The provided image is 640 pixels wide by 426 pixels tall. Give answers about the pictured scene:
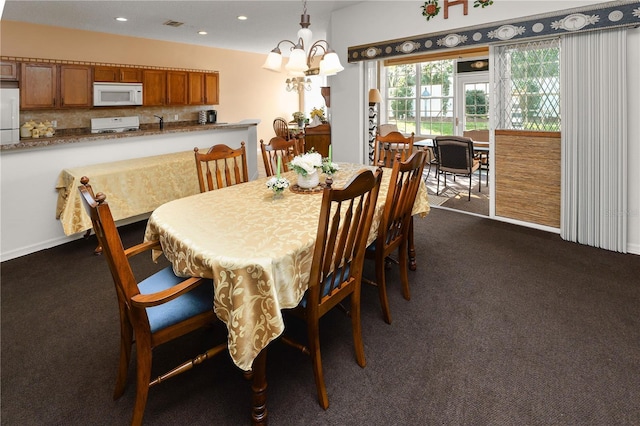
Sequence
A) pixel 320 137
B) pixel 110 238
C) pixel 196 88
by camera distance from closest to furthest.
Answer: pixel 110 238
pixel 320 137
pixel 196 88

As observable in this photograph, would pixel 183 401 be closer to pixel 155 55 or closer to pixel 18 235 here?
pixel 18 235

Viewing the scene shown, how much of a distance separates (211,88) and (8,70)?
126 inches

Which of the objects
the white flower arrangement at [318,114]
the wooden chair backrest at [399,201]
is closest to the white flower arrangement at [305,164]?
the wooden chair backrest at [399,201]

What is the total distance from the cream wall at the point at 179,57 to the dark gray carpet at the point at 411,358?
14.1ft

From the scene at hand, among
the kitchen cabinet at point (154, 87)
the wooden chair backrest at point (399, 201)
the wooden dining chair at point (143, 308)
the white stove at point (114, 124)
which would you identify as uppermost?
the kitchen cabinet at point (154, 87)

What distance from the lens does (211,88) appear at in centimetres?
749

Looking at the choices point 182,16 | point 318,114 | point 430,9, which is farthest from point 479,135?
point 182,16

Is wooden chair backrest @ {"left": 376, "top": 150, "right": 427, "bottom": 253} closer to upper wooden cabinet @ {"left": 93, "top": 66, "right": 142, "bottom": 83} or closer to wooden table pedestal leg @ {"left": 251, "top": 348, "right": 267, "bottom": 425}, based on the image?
wooden table pedestal leg @ {"left": 251, "top": 348, "right": 267, "bottom": 425}

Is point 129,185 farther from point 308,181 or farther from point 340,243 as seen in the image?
point 340,243

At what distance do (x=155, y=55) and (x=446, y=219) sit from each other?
234 inches

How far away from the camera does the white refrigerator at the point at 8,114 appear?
3.97 meters

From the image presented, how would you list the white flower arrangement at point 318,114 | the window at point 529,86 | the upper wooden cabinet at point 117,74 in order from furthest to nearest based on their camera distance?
the white flower arrangement at point 318,114 < the upper wooden cabinet at point 117,74 < the window at point 529,86

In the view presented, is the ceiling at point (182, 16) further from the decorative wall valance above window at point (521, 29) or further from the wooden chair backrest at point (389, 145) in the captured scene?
the wooden chair backrest at point (389, 145)

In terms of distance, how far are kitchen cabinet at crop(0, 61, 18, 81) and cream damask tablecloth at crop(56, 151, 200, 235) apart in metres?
2.39
